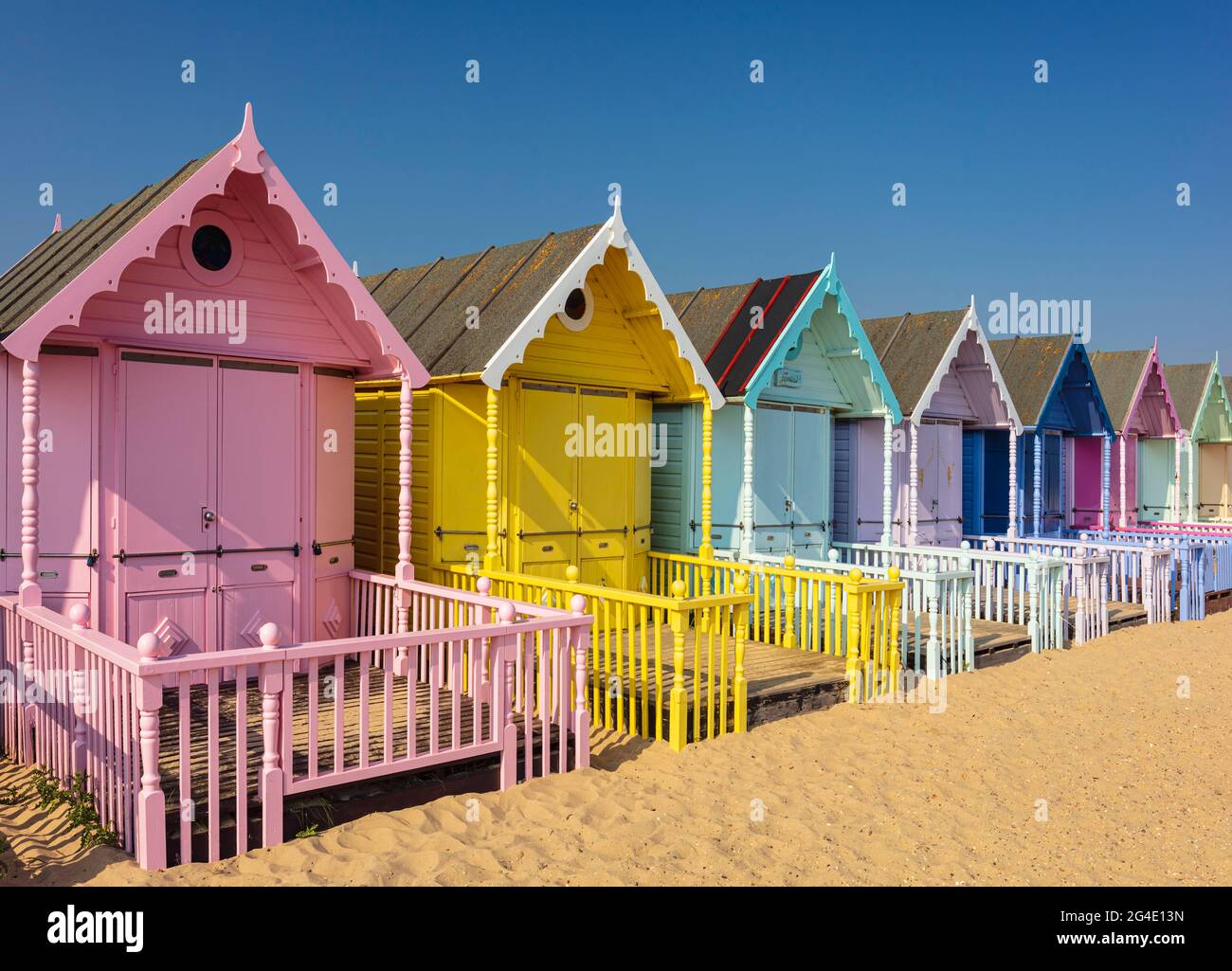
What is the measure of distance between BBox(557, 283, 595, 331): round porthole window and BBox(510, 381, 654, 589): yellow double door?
74cm

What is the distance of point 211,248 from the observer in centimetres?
834

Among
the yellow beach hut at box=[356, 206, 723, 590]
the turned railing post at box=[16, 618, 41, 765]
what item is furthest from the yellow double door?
the turned railing post at box=[16, 618, 41, 765]

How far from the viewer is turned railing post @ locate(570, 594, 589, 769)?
7.32m

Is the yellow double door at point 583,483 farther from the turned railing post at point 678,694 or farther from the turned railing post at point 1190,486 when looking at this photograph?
the turned railing post at point 1190,486

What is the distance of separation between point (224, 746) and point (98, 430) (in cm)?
293

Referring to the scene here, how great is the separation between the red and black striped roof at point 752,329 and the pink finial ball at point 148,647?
8971 millimetres

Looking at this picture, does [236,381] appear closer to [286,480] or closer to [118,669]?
[286,480]

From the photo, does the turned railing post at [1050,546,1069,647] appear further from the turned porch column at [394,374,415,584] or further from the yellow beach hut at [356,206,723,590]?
the turned porch column at [394,374,415,584]

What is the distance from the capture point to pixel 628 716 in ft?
27.7

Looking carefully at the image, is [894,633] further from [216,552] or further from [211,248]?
[211,248]

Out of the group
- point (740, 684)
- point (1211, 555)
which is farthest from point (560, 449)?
point (1211, 555)

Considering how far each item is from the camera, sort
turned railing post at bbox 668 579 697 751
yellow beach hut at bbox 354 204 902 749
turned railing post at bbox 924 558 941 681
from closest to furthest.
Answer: turned railing post at bbox 668 579 697 751 → yellow beach hut at bbox 354 204 902 749 → turned railing post at bbox 924 558 941 681
